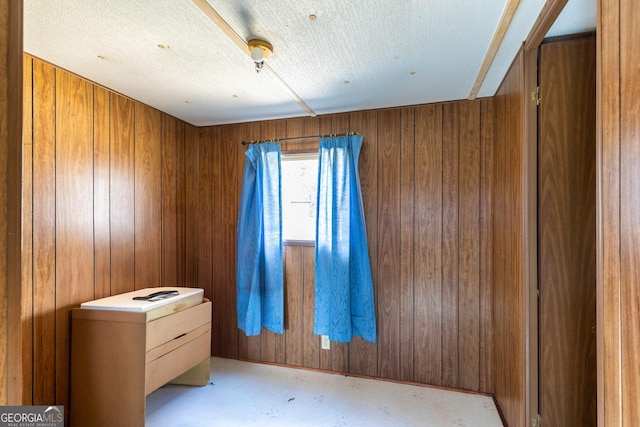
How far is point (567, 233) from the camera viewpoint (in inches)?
56.9

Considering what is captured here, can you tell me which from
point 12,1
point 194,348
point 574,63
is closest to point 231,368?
point 194,348

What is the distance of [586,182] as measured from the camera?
4.62 feet

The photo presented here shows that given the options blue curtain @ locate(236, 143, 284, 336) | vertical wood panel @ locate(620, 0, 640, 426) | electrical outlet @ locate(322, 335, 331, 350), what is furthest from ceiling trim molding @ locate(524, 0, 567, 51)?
electrical outlet @ locate(322, 335, 331, 350)

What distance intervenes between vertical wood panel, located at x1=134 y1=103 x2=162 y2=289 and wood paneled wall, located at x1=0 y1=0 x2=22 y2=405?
205 cm

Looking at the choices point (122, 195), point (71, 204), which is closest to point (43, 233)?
point (71, 204)

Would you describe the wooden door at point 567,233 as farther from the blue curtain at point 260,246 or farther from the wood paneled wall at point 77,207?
the wood paneled wall at point 77,207

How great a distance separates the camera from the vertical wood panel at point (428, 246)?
93.4 inches

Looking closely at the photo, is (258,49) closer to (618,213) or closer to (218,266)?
(618,213)

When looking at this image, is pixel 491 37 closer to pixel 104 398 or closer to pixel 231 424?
pixel 231 424

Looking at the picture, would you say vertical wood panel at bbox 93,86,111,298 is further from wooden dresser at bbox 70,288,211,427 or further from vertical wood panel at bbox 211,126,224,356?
vertical wood panel at bbox 211,126,224,356

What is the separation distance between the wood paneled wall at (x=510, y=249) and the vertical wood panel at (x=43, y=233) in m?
2.75

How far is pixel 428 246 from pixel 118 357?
2.30m

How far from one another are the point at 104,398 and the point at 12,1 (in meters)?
2.16

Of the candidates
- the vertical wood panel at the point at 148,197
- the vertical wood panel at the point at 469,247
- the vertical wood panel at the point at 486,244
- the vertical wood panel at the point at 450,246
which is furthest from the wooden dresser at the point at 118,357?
the vertical wood panel at the point at 486,244
